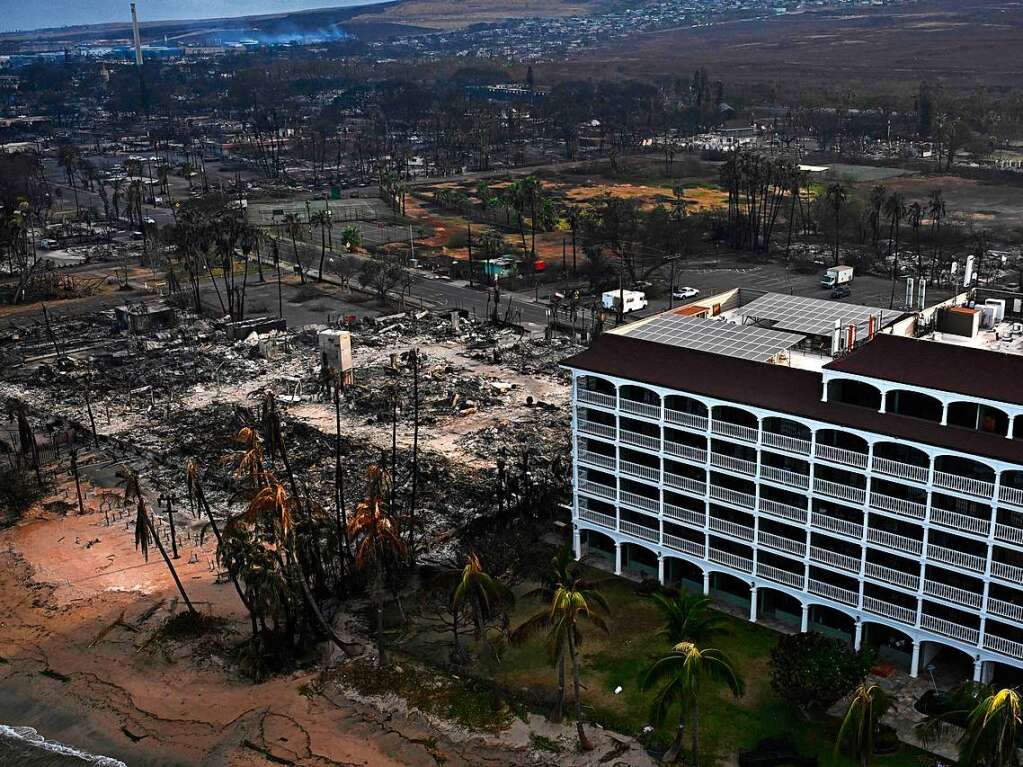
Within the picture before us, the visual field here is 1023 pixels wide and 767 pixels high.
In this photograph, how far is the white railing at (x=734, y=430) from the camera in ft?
128

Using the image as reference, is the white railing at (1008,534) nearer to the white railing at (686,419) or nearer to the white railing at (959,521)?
the white railing at (959,521)

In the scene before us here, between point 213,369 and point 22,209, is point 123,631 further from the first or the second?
point 22,209

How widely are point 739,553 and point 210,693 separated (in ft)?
66.1

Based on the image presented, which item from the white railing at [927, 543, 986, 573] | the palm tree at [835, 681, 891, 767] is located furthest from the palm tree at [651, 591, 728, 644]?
the white railing at [927, 543, 986, 573]

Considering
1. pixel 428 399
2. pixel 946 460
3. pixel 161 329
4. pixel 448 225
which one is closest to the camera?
pixel 946 460

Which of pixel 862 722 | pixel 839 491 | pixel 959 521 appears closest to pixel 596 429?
pixel 839 491

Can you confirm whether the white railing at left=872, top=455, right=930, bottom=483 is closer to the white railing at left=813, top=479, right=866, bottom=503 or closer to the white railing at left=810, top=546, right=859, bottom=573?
the white railing at left=813, top=479, right=866, bottom=503

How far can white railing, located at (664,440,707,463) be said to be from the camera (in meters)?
40.8

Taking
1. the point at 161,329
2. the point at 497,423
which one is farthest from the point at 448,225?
the point at 497,423

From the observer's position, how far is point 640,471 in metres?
43.1

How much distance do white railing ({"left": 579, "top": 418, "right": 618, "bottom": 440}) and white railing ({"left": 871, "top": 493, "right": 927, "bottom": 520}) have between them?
35.2 ft

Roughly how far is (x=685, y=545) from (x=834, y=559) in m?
6.20

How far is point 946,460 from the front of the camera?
3541 cm

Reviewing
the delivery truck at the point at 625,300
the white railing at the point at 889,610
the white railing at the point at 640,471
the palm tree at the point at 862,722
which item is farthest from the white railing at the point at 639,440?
the delivery truck at the point at 625,300
